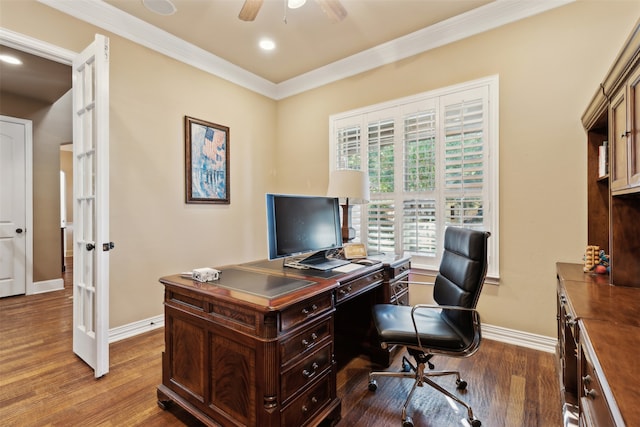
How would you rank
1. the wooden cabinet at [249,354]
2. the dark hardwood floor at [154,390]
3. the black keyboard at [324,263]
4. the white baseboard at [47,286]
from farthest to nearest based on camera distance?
→ 1. the white baseboard at [47,286]
2. the black keyboard at [324,263]
3. the dark hardwood floor at [154,390]
4. the wooden cabinet at [249,354]

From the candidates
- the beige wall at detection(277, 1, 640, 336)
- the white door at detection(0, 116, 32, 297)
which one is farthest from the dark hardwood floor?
the white door at detection(0, 116, 32, 297)

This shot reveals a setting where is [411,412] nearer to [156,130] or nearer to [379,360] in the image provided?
[379,360]

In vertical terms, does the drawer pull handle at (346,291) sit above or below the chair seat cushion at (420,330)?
above

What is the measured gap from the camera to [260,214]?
417cm

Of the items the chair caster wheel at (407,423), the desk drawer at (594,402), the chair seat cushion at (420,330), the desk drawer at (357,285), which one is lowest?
the chair caster wheel at (407,423)

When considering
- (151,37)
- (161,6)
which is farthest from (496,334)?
(151,37)

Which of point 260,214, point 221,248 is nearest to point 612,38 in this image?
point 260,214

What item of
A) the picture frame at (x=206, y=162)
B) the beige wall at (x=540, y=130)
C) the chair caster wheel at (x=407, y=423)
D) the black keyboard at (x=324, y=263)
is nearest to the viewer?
the chair caster wheel at (x=407, y=423)

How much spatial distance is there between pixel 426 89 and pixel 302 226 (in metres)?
2.06

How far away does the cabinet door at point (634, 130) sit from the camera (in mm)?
1329

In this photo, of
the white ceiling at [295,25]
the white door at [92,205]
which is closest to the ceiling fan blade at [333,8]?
the white ceiling at [295,25]

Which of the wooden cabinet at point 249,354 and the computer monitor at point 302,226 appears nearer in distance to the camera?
the wooden cabinet at point 249,354

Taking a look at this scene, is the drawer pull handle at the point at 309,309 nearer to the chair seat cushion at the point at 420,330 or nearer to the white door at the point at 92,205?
the chair seat cushion at the point at 420,330

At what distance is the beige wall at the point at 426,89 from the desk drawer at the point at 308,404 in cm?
188
